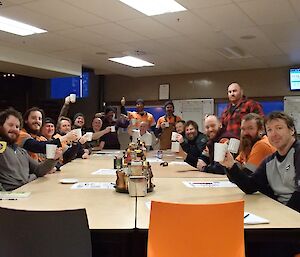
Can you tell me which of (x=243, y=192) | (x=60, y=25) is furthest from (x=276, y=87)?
(x=243, y=192)

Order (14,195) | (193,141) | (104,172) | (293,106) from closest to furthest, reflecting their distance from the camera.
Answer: (14,195) → (104,172) → (193,141) → (293,106)

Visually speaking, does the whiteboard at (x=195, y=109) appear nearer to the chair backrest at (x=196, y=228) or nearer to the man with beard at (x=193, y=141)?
the man with beard at (x=193, y=141)

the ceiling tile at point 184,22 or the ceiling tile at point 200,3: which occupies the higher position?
the ceiling tile at point 200,3

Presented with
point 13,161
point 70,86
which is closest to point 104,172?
point 13,161

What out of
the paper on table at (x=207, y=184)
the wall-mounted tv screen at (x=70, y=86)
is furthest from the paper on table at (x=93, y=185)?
the wall-mounted tv screen at (x=70, y=86)

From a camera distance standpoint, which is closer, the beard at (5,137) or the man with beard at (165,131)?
the beard at (5,137)

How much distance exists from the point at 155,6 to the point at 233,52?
283 cm

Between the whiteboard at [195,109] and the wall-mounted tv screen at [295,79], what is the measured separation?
6.22 feet

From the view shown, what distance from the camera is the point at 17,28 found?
16.2 feet

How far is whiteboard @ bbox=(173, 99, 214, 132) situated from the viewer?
8859 mm

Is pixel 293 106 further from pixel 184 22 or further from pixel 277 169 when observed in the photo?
pixel 277 169

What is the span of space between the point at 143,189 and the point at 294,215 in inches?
34.8

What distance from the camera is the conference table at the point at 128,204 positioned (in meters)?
1.58

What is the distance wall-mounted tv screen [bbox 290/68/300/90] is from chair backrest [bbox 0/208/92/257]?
7.36 meters
